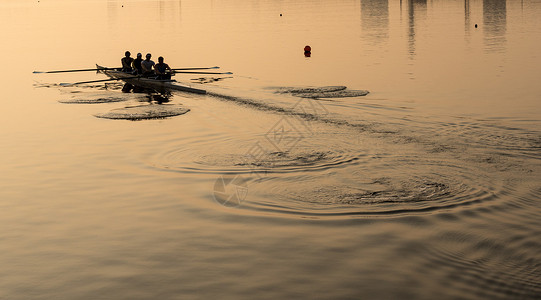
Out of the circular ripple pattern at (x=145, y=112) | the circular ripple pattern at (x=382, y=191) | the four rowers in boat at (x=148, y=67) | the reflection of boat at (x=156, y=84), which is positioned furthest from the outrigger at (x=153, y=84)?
the circular ripple pattern at (x=382, y=191)

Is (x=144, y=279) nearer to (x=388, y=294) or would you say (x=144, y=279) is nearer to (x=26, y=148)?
(x=388, y=294)

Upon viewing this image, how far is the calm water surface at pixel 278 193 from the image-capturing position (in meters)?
12.5

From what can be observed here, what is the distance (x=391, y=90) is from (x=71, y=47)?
43334 mm

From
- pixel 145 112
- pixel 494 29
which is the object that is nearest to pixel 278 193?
pixel 145 112

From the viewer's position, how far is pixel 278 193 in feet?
56.9

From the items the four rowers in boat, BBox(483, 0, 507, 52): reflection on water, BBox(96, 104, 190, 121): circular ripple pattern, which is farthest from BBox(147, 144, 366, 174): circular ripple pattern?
BBox(483, 0, 507, 52): reflection on water

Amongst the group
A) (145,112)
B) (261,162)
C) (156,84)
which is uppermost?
(156,84)

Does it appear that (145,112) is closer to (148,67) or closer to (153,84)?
(153,84)

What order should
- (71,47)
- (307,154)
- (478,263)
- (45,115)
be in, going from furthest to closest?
(71,47) < (45,115) < (307,154) < (478,263)

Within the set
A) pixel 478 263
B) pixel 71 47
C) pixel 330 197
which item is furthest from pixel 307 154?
pixel 71 47

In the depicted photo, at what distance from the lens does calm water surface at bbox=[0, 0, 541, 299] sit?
40.9 feet

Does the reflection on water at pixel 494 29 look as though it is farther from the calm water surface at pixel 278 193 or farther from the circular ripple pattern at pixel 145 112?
the circular ripple pattern at pixel 145 112

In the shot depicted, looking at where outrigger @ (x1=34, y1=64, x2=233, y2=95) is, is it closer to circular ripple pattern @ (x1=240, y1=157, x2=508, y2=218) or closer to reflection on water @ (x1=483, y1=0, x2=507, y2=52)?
circular ripple pattern @ (x1=240, y1=157, x2=508, y2=218)

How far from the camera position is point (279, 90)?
115 ft
